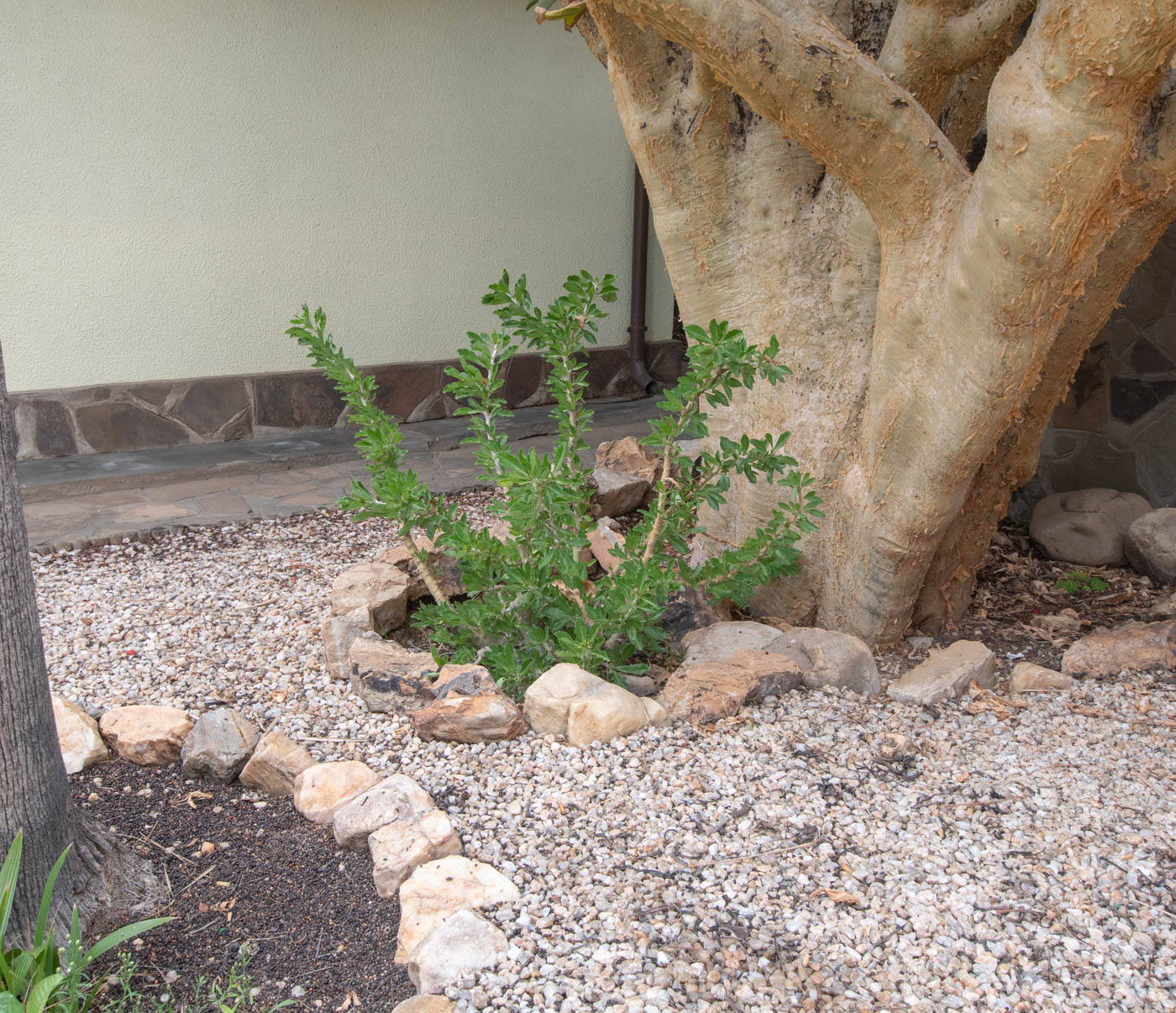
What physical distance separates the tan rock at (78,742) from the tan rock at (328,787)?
0.56 metres

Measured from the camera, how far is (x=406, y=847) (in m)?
2.07

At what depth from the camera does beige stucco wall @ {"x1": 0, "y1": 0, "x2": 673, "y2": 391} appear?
17.3 ft

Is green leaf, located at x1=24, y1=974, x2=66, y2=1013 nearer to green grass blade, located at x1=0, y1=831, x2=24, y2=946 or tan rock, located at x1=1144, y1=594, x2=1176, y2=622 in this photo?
green grass blade, located at x1=0, y1=831, x2=24, y2=946

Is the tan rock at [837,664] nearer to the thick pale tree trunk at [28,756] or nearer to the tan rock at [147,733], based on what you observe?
the tan rock at [147,733]

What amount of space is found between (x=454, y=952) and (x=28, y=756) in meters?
0.82

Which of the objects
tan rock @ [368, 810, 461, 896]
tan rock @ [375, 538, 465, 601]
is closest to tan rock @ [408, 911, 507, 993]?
tan rock @ [368, 810, 461, 896]

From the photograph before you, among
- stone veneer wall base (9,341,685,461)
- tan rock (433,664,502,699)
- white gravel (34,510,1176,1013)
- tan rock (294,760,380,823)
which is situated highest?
stone veneer wall base (9,341,685,461)

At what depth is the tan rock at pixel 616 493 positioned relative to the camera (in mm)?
4166

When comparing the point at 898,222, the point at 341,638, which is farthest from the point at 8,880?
the point at 898,222

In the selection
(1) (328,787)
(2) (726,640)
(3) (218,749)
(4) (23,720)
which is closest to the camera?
(4) (23,720)

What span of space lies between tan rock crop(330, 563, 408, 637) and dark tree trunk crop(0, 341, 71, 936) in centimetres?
142

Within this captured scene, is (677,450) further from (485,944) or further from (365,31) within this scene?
(365,31)

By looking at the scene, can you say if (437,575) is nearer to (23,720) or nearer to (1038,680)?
(23,720)

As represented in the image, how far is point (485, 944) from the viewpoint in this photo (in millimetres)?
1805
